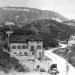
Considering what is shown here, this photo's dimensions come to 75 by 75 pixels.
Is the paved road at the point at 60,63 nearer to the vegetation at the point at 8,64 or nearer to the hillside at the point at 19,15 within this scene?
the vegetation at the point at 8,64

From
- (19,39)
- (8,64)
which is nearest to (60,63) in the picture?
(19,39)

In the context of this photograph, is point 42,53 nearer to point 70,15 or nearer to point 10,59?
point 10,59

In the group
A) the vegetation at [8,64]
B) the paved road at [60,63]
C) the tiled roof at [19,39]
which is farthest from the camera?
the paved road at [60,63]

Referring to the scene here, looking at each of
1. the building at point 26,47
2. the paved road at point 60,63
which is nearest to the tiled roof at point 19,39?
Result: the building at point 26,47

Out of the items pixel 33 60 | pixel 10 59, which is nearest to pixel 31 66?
pixel 33 60

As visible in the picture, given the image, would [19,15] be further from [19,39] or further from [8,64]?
[8,64]

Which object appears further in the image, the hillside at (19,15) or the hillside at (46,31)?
the hillside at (46,31)

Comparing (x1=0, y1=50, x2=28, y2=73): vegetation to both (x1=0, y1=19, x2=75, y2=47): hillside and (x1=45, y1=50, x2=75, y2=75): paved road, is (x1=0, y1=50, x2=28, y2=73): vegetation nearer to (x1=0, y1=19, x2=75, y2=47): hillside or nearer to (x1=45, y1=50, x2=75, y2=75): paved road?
(x1=0, y1=19, x2=75, y2=47): hillside

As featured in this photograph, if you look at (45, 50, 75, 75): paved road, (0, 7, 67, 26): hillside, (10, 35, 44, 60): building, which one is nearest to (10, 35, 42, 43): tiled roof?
(10, 35, 44, 60): building
